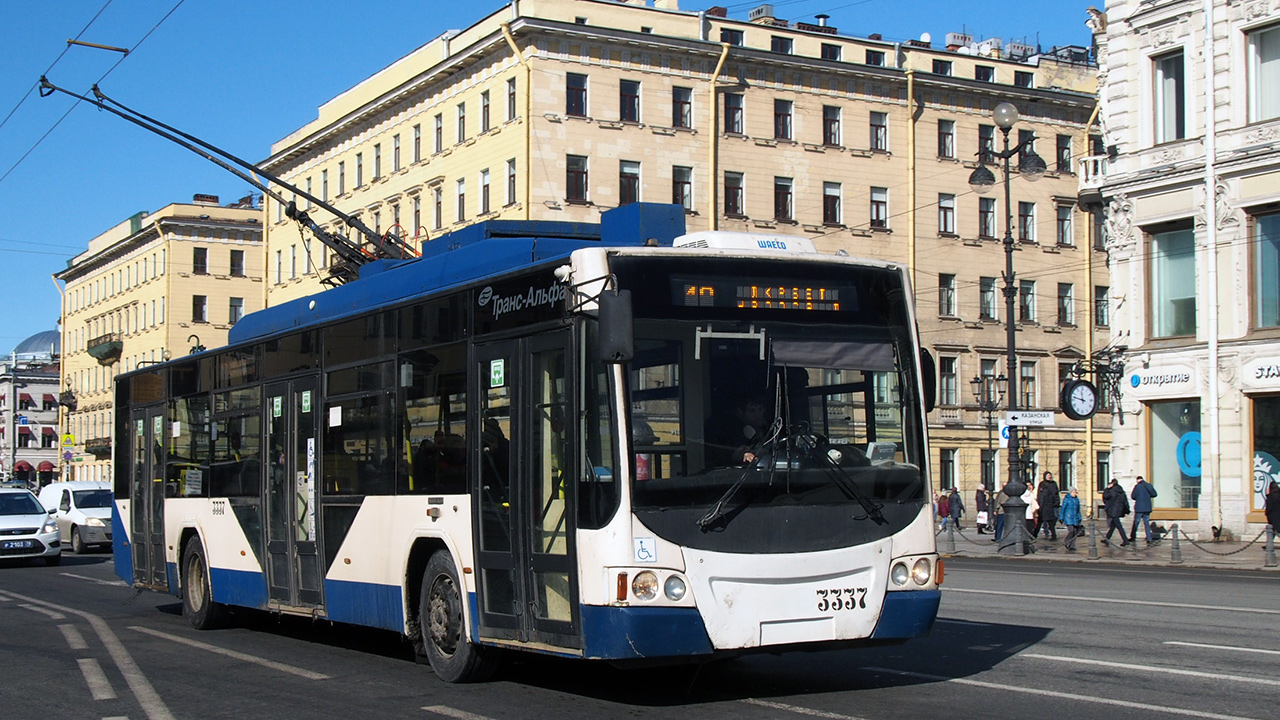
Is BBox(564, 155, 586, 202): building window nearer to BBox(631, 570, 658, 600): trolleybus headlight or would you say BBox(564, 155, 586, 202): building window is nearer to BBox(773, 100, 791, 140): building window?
BBox(773, 100, 791, 140): building window

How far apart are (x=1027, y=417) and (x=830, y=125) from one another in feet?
96.3

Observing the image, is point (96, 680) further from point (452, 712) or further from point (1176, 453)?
point (1176, 453)

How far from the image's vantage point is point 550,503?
9.23m

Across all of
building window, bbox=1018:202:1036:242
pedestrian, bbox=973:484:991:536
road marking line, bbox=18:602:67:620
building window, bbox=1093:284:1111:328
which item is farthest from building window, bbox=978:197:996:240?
road marking line, bbox=18:602:67:620

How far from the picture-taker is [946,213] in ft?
192

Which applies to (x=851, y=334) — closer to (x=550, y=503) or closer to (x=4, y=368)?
(x=550, y=503)

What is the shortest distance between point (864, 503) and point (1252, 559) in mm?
21093

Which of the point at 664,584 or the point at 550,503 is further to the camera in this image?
the point at 550,503

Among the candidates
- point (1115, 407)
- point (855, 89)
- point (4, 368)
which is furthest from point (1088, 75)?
point (4, 368)

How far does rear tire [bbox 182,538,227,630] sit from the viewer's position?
15211 mm

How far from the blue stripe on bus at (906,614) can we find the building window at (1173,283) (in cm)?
2733

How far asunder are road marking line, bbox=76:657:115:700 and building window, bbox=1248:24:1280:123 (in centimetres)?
2827

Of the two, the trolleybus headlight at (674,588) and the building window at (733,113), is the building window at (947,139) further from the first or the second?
the trolleybus headlight at (674,588)

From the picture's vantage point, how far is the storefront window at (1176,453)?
→ 34438mm
